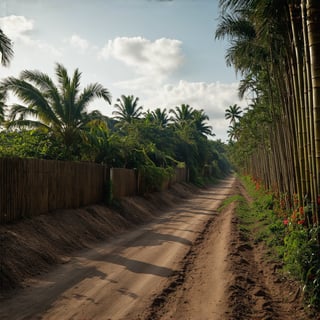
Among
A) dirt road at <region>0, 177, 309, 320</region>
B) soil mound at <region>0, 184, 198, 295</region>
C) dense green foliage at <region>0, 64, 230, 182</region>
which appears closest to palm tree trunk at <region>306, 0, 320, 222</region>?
dirt road at <region>0, 177, 309, 320</region>

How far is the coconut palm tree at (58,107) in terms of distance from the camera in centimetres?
1675

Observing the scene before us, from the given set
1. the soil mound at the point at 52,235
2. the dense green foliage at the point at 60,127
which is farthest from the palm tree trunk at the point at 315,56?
the dense green foliage at the point at 60,127

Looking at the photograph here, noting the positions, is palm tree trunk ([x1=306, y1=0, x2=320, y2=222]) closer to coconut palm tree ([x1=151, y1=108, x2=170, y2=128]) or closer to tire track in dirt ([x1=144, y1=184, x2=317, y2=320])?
tire track in dirt ([x1=144, y1=184, x2=317, y2=320])

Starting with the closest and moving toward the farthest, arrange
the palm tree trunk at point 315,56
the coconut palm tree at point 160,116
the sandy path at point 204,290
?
the sandy path at point 204,290 → the palm tree trunk at point 315,56 → the coconut palm tree at point 160,116

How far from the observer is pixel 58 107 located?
1764 centimetres

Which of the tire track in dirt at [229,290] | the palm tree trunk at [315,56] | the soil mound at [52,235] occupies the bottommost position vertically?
the tire track in dirt at [229,290]

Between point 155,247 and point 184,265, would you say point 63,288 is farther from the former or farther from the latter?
point 155,247

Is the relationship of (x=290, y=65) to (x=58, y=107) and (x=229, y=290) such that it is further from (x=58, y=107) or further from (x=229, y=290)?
(x=58, y=107)

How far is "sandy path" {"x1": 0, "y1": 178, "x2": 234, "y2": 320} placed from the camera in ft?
19.1

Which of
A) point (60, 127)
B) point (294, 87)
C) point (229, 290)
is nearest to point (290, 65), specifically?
point (294, 87)

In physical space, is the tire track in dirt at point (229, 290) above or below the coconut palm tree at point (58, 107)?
below

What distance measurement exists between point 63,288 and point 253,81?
40.9 ft

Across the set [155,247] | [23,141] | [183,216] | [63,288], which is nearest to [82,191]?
[23,141]

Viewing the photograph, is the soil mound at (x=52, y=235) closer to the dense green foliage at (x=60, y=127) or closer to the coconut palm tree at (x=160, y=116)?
the dense green foliage at (x=60, y=127)
